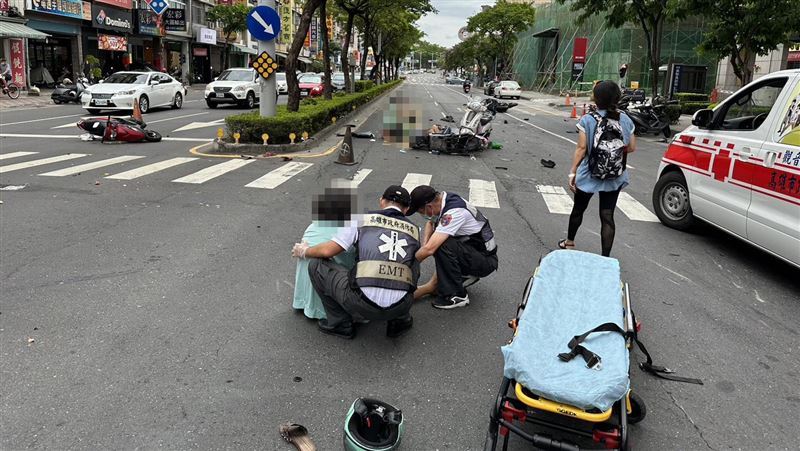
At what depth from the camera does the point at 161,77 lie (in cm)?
2320

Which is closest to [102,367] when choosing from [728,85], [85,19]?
[85,19]

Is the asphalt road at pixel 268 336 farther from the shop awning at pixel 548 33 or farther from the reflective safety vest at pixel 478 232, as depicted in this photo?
the shop awning at pixel 548 33

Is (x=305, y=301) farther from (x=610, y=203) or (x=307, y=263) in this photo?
(x=610, y=203)

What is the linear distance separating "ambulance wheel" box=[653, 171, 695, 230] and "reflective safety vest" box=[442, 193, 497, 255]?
3614 mm

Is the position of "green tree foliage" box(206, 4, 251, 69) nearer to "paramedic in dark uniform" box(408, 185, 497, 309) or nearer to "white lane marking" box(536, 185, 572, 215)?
"white lane marking" box(536, 185, 572, 215)

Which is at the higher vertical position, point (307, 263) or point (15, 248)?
point (307, 263)

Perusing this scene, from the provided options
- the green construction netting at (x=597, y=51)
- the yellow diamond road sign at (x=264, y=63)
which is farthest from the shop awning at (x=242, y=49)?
the yellow diamond road sign at (x=264, y=63)

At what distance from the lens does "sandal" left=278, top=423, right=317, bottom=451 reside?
3016mm

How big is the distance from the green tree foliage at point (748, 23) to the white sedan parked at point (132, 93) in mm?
18342

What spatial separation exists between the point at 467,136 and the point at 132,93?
13053 mm

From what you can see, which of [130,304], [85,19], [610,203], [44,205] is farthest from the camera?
[85,19]

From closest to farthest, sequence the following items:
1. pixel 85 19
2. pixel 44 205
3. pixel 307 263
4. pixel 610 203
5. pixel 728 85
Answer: pixel 307 263, pixel 610 203, pixel 44 205, pixel 85 19, pixel 728 85

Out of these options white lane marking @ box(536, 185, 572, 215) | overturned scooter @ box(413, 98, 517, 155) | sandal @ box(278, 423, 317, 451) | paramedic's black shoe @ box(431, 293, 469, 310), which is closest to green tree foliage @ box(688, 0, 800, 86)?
overturned scooter @ box(413, 98, 517, 155)

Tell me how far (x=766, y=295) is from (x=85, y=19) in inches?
1443
